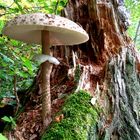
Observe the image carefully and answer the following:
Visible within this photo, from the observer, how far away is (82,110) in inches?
101

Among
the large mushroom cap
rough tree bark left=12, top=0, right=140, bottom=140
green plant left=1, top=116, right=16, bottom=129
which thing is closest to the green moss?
rough tree bark left=12, top=0, right=140, bottom=140

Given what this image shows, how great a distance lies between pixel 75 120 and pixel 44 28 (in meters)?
0.85

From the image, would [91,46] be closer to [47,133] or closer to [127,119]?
[127,119]

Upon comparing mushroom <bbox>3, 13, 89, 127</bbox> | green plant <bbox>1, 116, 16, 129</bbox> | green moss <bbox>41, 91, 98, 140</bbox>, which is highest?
mushroom <bbox>3, 13, 89, 127</bbox>

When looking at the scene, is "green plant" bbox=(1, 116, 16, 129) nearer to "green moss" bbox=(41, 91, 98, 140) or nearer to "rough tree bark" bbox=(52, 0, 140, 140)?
"green moss" bbox=(41, 91, 98, 140)

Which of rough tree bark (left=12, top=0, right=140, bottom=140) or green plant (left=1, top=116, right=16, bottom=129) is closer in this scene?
green plant (left=1, top=116, right=16, bottom=129)

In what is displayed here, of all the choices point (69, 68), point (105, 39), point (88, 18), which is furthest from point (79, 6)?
point (69, 68)

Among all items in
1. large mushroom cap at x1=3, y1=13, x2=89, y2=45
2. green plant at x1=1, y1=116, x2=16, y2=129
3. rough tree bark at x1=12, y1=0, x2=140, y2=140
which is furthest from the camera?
rough tree bark at x1=12, y1=0, x2=140, y2=140

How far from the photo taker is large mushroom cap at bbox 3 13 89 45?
2254 millimetres

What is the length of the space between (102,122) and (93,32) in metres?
1.13

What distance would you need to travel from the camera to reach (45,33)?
261 centimetres

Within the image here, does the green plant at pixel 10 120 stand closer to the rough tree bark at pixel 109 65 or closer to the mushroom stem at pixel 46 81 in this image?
the mushroom stem at pixel 46 81

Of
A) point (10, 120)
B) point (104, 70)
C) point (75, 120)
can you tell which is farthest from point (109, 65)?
point (10, 120)

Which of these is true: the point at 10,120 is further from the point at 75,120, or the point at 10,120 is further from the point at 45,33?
the point at 45,33
